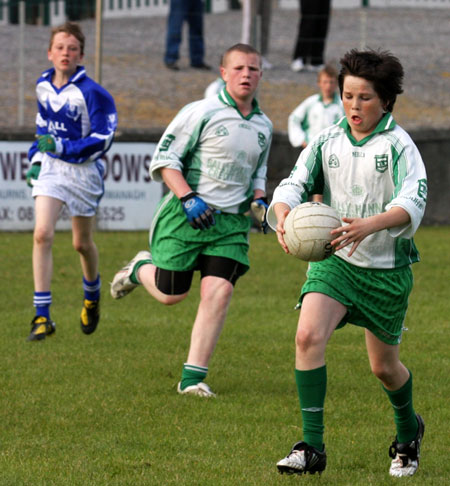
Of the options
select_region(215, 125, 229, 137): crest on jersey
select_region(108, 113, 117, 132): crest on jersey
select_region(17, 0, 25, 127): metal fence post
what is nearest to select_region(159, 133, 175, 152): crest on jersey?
select_region(215, 125, 229, 137): crest on jersey

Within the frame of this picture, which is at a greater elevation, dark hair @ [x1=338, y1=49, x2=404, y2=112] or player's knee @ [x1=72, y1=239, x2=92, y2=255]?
dark hair @ [x1=338, y1=49, x2=404, y2=112]

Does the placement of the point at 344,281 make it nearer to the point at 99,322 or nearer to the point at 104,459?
the point at 104,459

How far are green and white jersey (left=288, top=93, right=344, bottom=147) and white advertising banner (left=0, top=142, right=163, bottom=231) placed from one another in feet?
6.57

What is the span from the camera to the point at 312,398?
505 cm

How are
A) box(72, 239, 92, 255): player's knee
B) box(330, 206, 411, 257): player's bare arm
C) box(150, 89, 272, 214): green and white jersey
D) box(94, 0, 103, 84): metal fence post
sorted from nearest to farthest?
1. box(330, 206, 411, 257): player's bare arm
2. box(150, 89, 272, 214): green and white jersey
3. box(72, 239, 92, 255): player's knee
4. box(94, 0, 103, 84): metal fence post

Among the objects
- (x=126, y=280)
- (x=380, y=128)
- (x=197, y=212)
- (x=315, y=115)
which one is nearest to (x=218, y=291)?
(x=197, y=212)

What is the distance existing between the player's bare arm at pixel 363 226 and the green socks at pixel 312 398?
1.93ft

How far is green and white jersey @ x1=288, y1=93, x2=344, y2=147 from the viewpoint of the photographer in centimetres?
1491

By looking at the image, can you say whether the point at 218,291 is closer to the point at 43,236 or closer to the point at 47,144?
the point at 43,236

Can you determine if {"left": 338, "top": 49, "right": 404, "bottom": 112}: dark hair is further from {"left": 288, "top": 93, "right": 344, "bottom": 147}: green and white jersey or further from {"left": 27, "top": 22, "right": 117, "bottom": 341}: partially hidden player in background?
{"left": 288, "top": 93, "right": 344, "bottom": 147}: green and white jersey

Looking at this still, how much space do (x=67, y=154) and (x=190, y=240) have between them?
1.91 metres

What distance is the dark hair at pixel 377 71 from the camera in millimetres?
5082

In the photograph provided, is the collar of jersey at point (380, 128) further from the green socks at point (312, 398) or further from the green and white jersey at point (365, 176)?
the green socks at point (312, 398)

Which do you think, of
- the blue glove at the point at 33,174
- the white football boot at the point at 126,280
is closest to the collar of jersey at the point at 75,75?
the blue glove at the point at 33,174
